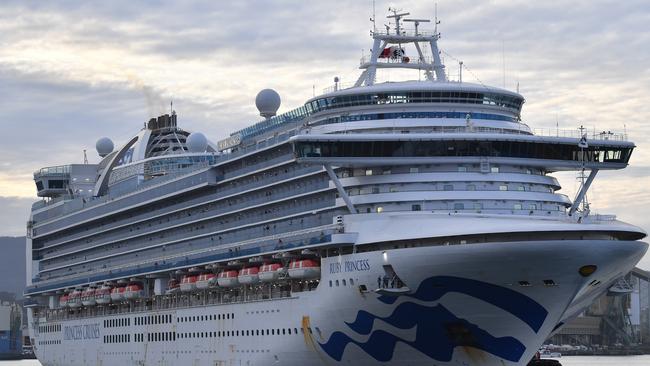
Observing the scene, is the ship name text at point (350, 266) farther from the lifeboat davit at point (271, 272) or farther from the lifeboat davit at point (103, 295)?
the lifeboat davit at point (103, 295)

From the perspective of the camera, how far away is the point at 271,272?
2069 inches

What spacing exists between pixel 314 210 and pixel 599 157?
11329mm

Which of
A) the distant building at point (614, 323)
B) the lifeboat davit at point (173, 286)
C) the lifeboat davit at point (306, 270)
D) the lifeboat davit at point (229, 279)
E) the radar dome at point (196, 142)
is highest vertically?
the radar dome at point (196, 142)

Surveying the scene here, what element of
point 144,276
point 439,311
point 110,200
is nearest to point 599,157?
point 439,311

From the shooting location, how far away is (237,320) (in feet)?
182

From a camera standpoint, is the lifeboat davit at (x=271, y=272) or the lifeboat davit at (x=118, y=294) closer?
the lifeboat davit at (x=271, y=272)

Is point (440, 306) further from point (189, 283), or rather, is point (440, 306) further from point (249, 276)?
point (189, 283)

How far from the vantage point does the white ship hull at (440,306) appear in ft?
143

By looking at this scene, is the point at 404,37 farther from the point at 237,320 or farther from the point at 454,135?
the point at 237,320

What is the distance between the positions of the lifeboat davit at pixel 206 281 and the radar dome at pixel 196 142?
1710 centimetres

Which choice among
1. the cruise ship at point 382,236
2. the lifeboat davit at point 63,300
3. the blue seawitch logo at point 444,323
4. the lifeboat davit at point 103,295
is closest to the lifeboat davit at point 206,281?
the cruise ship at point 382,236

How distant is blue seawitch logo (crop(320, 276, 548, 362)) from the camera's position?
4448 cm

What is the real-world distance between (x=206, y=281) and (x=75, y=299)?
19.7 metres

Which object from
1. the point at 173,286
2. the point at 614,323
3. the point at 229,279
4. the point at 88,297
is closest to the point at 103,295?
the point at 88,297
